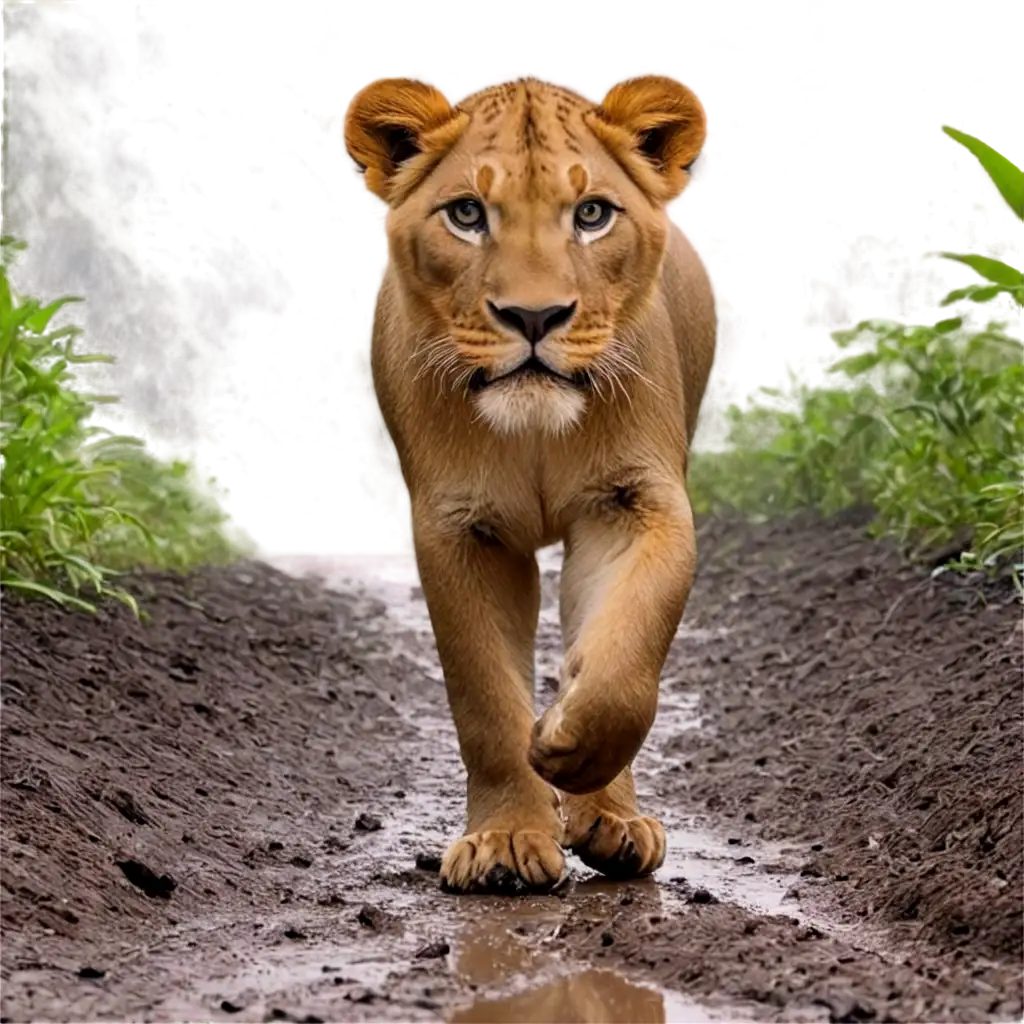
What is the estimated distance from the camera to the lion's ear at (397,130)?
5.03 metres

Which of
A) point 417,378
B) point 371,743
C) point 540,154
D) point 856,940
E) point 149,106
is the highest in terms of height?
point 149,106

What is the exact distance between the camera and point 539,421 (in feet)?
15.6

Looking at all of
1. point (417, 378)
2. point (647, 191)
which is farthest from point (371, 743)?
point (647, 191)

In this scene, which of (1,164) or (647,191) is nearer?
(647,191)

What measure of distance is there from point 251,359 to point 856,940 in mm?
10077

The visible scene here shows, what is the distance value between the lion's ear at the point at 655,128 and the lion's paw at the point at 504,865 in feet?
6.03

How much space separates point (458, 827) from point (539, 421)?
5.80 feet

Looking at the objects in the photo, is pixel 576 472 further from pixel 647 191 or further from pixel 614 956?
pixel 614 956

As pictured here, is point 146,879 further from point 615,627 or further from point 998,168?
point 998,168

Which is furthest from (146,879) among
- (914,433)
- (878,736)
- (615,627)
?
(914,433)

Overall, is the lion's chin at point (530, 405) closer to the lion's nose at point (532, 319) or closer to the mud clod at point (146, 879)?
the lion's nose at point (532, 319)

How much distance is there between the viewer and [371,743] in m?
7.48

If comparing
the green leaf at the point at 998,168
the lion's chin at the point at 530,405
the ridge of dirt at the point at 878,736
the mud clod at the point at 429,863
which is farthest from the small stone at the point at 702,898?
the green leaf at the point at 998,168

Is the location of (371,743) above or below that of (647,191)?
below
